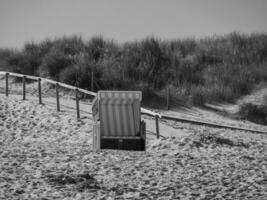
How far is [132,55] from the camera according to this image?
96.5 feet

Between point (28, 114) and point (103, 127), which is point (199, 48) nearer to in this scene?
point (28, 114)

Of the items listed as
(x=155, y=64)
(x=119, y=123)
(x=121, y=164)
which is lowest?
(x=121, y=164)

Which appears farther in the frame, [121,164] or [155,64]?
[155,64]

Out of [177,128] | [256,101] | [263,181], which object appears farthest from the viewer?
[256,101]

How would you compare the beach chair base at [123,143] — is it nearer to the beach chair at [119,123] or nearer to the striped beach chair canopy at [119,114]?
the beach chair at [119,123]

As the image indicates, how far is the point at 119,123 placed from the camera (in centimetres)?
1284

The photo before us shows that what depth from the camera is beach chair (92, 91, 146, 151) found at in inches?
500

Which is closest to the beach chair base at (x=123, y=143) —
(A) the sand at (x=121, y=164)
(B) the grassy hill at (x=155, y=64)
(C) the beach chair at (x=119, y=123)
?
(C) the beach chair at (x=119, y=123)

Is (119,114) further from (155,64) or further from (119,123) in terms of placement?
(155,64)


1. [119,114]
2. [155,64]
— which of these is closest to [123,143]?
[119,114]

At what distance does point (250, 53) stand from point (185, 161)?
1726cm

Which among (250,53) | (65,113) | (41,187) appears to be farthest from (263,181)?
(250,53)

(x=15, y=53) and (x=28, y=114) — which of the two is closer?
(x=28, y=114)

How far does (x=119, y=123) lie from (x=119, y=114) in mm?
179
